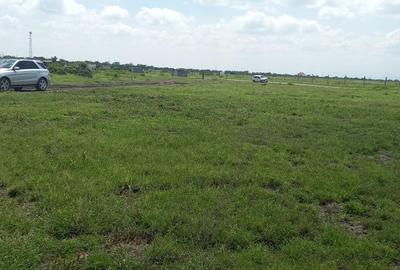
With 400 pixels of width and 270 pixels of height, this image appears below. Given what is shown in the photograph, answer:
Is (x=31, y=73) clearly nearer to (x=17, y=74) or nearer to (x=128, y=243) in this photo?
(x=17, y=74)

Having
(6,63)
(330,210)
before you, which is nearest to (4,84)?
(6,63)

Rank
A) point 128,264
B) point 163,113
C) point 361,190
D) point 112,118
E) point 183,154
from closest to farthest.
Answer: point 128,264
point 361,190
point 183,154
point 112,118
point 163,113

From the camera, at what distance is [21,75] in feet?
76.6

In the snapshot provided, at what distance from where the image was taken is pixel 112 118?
13.3 metres

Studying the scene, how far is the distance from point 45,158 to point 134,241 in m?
3.45

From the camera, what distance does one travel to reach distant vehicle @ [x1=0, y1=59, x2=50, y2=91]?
74.0 ft

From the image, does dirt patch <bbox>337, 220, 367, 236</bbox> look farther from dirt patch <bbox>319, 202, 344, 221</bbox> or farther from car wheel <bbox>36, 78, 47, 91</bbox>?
car wheel <bbox>36, 78, 47, 91</bbox>

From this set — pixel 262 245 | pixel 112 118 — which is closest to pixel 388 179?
pixel 262 245

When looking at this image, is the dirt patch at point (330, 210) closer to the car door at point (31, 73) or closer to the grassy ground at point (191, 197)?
the grassy ground at point (191, 197)

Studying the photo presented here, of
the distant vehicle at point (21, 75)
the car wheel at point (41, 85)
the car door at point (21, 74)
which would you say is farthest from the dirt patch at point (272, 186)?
the car wheel at point (41, 85)

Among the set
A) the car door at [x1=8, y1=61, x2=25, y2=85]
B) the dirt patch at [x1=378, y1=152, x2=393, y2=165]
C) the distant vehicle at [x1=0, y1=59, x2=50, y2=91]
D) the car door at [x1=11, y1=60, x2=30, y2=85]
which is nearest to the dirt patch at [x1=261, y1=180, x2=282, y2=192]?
the dirt patch at [x1=378, y1=152, x2=393, y2=165]

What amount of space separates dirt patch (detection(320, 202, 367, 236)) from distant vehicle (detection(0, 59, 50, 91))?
744 inches

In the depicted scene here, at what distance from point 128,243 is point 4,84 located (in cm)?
1927

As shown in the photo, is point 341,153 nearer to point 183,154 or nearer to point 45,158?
point 183,154
